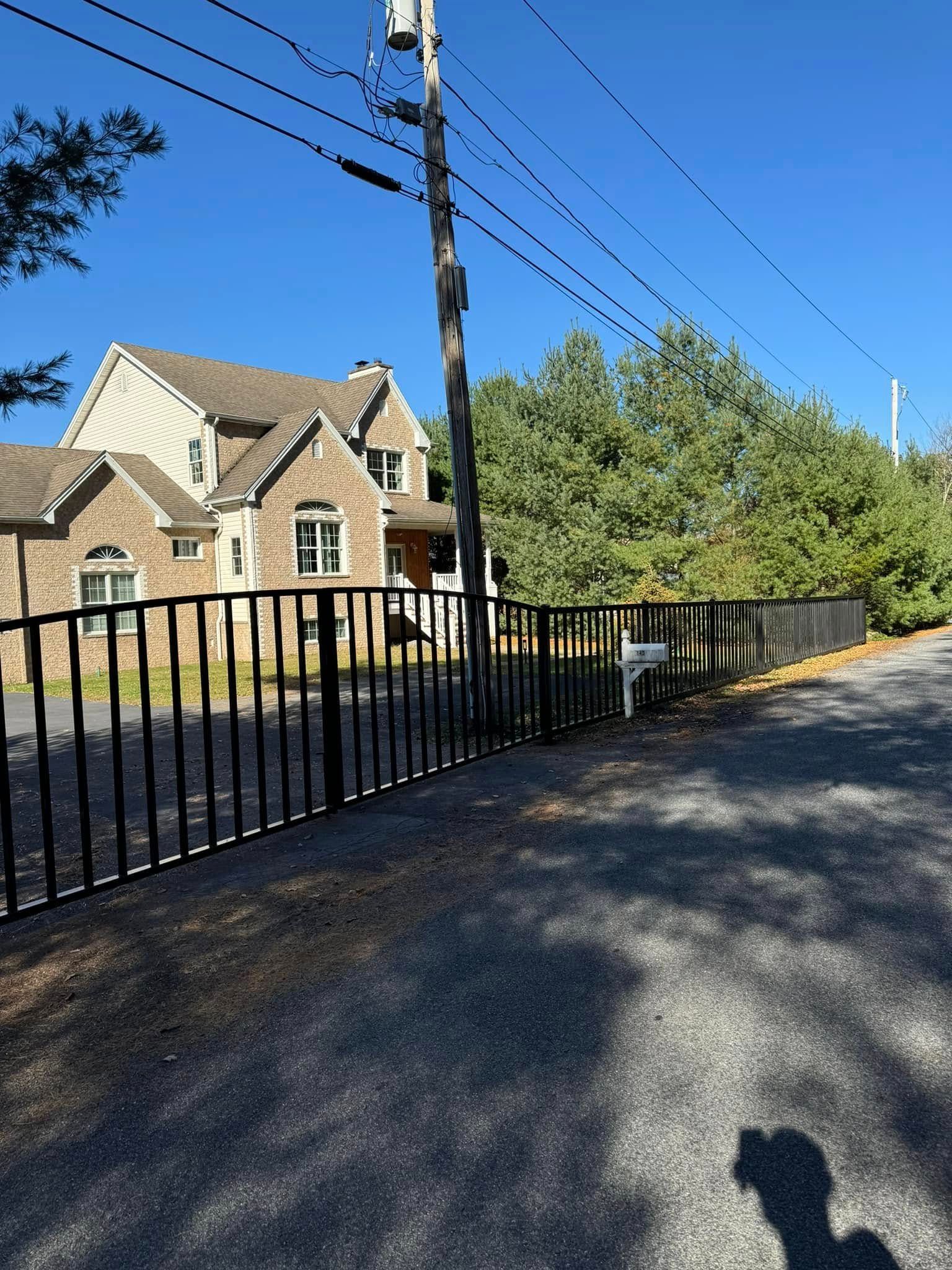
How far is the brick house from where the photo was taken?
73.0 ft

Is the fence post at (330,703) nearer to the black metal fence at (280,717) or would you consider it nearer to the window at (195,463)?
the black metal fence at (280,717)

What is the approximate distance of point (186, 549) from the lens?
24953 millimetres

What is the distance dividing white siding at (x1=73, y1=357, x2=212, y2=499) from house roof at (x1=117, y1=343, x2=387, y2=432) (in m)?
0.57

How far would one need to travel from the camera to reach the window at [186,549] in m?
24.6

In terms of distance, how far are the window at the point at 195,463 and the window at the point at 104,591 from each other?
3869mm

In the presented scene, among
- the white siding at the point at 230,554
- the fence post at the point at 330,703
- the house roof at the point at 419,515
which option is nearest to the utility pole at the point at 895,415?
the house roof at the point at 419,515

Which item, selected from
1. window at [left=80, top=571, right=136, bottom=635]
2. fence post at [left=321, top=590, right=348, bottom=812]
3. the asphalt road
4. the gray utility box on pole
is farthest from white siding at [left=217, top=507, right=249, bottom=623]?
the asphalt road

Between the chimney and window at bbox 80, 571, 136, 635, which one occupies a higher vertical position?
the chimney

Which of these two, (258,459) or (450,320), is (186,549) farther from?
(450,320)

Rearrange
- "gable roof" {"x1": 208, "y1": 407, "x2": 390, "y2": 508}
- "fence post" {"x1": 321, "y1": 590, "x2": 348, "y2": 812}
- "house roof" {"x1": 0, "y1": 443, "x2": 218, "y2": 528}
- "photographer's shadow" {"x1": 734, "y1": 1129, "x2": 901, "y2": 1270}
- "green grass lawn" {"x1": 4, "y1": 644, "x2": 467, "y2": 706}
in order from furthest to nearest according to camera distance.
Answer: "gable roof" {"x1": 208, "y1": 407, "x2": 390, "y2": 508}
"house roof" {"x1": 0, "y1": 443, "x2": 218, "y2": 528}
"green grass lawn" {"x1": 4, "y1": 644, "x2": 467, "y2": 706}
"fence post" {"x1": 321, "y1": 590, "x2": 348, "y2": 812}
"photographer's shadow" {"x1": 734, "y1": 1129, "x2": 901, "y2": 1270}

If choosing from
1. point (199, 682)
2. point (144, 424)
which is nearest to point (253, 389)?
point (144, 424)

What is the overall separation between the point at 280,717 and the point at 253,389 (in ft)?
82.3

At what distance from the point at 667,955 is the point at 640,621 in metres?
7.44

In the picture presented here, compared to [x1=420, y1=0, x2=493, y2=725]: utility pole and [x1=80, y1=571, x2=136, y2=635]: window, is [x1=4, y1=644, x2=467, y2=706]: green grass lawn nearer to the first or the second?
[x1=80, y1=571, x2=136, y2=635]: window
